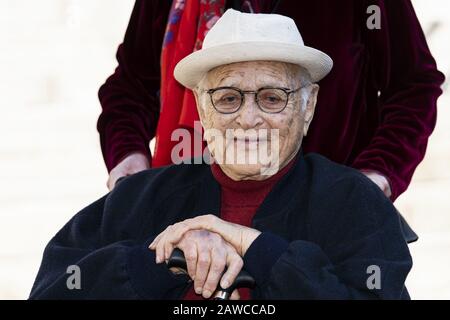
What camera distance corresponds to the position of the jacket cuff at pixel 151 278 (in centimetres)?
160

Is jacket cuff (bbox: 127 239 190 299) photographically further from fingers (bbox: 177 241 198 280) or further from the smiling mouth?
the smiling mouth

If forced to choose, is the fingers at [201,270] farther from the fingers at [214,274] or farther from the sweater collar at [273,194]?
the sweater collar at [273,194]

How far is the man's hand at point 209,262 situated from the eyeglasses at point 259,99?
0.32 meters

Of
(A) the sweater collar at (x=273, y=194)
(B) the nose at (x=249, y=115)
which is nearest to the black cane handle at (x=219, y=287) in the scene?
(A) the sweater collar at (x=273, y=194)

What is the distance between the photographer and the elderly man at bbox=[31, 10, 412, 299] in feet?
5.16

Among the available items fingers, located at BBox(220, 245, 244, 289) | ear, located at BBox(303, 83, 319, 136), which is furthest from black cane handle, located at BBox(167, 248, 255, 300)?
ear, located at BBox(303, 83, 319, 136)

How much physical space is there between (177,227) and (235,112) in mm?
292

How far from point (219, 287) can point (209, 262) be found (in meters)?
0.05

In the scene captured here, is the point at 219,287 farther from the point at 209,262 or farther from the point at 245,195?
the point at 245,195

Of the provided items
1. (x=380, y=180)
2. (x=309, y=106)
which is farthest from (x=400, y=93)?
(x=309, y=106)

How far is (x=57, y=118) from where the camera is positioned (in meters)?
4.82

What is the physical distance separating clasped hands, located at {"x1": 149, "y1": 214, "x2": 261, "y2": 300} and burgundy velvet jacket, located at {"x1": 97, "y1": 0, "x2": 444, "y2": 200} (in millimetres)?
621

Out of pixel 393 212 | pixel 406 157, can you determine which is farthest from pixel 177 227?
pixel 406 157
